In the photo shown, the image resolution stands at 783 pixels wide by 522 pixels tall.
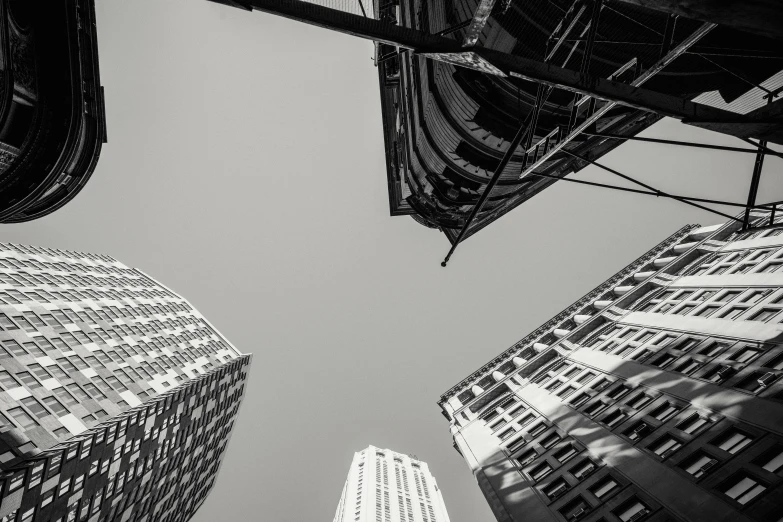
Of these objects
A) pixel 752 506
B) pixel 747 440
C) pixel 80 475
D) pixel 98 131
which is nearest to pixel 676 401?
pixel 747 440

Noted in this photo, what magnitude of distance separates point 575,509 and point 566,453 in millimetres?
5710

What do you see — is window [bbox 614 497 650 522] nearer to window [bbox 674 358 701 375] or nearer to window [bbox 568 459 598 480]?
window [bbox 568 459 598 480]

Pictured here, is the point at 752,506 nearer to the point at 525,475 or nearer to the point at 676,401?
the point at 676,401

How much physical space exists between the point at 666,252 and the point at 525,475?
42293mm

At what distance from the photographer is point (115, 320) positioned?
176 feet

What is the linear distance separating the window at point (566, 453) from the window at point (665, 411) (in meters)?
5.47

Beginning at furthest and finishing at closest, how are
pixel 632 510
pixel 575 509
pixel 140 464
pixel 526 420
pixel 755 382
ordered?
pixel 140 464 → pixel 526 420 → pixel 575 509 → pixel 755 382 → pixel 632 510

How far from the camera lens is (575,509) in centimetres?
2323

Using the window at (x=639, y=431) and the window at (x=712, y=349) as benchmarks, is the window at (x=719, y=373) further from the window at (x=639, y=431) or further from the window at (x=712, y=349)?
the window at (x=639, y=431)

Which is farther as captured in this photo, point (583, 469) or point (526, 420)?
point (526, 420)

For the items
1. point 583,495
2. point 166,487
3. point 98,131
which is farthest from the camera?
point 166,487

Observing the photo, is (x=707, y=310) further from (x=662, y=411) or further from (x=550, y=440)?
(x=550, y=440)

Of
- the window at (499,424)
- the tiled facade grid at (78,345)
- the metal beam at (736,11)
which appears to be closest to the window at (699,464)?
the window at (499,424)

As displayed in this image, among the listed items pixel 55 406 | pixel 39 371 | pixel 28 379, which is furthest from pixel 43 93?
pixel 39 371
